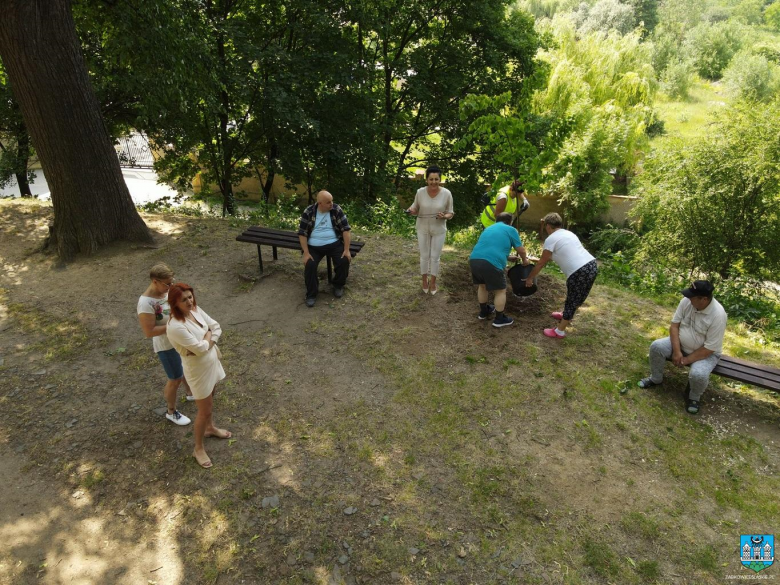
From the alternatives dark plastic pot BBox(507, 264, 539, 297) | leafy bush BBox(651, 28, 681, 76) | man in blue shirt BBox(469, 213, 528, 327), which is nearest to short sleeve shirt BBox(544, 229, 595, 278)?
man in blue shirt BBox(469, 213, 528, 327)

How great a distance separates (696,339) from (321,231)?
435 cm

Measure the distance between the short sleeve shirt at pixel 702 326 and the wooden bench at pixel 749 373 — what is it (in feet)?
0.61

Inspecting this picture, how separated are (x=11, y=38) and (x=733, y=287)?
39.3ft

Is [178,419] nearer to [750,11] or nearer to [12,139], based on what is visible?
[12,139]

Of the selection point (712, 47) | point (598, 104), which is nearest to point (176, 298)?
point (598, 104)

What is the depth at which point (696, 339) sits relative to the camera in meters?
4.45

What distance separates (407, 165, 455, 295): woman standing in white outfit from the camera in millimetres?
5676

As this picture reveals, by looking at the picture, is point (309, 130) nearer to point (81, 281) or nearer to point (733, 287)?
point (81, 281)

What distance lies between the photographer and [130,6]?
7.16 metres

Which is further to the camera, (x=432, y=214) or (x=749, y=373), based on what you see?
(x=432, y=214)

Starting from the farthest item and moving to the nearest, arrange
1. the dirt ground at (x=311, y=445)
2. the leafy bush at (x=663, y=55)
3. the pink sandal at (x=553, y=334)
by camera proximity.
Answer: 1. the leafy bush at (x=663, y=55)
2. the pink sandal at (x=553, y=334)
3. the dirt ground at (x=311, y=445)

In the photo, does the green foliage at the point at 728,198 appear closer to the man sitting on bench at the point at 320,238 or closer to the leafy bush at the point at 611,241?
the leafy bush at the point at 611,241

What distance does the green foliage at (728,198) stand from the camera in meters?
9.49

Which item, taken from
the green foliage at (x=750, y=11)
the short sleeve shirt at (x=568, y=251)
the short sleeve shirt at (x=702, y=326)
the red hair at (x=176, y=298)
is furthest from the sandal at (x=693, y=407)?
the green foliage at (x=750, y=11)
